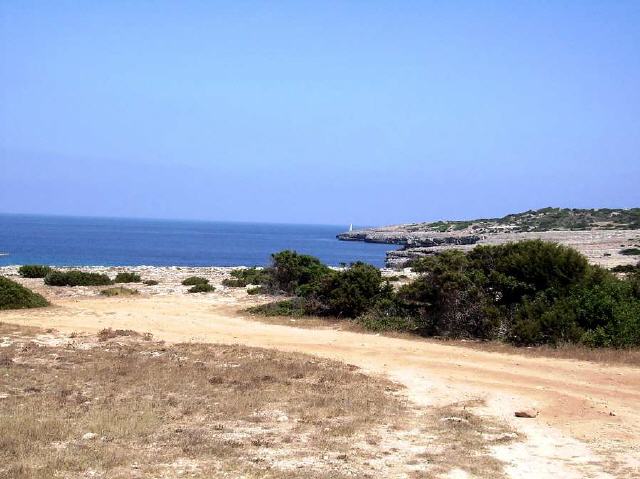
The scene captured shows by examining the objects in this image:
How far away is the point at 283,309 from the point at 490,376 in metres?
10.2

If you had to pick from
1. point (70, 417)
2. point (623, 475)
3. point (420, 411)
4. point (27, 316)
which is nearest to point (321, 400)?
point (420, 411)

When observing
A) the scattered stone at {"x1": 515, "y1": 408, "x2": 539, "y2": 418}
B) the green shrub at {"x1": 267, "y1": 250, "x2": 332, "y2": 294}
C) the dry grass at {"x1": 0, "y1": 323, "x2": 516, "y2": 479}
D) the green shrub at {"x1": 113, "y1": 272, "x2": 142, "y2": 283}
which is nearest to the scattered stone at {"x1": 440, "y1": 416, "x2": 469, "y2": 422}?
A: the dry grass at {"x1": 0, "y1": 323, "x2": 516, "y2": 479}

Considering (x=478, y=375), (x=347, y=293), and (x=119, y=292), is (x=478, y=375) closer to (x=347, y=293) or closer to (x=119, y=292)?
(x=347, y=293)

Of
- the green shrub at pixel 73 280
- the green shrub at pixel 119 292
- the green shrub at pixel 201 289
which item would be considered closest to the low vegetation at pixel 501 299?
the green shrub at pixel 201 289

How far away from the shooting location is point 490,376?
13.5m

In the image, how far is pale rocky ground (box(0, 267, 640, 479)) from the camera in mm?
8547

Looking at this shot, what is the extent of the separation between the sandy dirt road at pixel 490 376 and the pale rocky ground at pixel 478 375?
0.02m

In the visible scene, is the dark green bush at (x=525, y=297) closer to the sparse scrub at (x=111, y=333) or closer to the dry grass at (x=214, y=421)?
the dry grass at (x=214, y=421)

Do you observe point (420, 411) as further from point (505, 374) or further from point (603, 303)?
point (603, 303)

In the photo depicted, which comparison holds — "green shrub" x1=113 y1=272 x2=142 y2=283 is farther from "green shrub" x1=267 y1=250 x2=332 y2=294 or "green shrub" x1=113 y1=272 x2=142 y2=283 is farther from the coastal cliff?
the coastal cliff

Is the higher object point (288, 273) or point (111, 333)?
point (288, 273)

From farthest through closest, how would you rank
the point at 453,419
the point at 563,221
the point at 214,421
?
the point at 563,221 < the point at 453,419 < the point at 214,421

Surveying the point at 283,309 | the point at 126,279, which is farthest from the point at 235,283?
the point at 283,309

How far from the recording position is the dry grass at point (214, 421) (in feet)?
25.9
